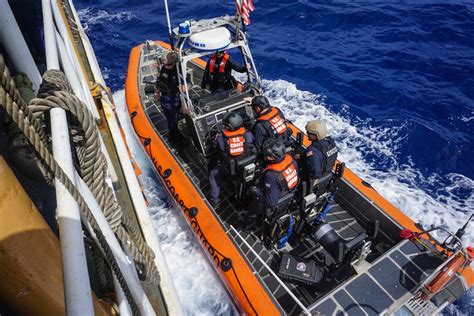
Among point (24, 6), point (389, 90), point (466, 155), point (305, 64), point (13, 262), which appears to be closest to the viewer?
point (13, 262)

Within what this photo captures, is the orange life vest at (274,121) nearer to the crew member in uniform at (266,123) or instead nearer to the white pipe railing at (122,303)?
the crew member in uniform at (266,123)

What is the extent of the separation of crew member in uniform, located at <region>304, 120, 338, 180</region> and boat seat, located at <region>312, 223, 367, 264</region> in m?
0.75

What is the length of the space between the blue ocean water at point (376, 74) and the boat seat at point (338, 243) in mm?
2280

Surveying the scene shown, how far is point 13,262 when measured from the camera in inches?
35.4

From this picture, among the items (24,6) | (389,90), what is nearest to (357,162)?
(389,90)

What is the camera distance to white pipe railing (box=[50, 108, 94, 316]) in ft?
2.72

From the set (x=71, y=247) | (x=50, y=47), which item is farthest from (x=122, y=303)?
(x=50, y=47)

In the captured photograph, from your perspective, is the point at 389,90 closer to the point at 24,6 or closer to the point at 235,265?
the point at 235,265

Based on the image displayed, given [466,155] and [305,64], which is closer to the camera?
[466,155]

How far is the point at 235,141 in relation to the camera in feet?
15.1

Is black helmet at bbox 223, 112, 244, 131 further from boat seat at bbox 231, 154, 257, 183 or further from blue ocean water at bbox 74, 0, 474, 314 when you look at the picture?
blue ocean water at bbox 74, 0, 474, 314

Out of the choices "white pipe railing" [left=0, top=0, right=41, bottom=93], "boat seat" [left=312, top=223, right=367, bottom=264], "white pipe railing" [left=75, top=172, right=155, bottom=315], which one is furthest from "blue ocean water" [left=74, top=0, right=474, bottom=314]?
"white pipe railing" [left=0, top=0, right=41, bottom=93]

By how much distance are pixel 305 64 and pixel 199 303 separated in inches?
332

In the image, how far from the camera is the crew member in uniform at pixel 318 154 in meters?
4.20
